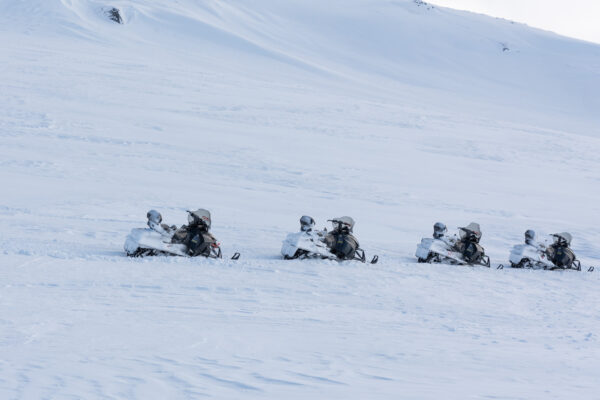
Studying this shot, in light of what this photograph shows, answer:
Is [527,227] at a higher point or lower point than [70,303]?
higher

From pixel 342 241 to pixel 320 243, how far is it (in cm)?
42

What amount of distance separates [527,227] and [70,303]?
1421 cm

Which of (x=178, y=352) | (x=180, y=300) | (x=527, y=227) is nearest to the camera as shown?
(x=178, y=352)

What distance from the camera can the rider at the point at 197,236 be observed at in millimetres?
10383

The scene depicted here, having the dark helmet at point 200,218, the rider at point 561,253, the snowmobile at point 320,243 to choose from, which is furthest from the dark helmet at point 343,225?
the rider at point 561,253

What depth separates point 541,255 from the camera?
517 inches

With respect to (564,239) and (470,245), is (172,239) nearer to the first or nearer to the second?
(470,245)

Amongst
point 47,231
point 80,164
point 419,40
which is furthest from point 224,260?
point 419,40

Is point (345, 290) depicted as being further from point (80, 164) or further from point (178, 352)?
point (80, 164)

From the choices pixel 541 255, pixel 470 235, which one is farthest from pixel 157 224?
pixel 541 255

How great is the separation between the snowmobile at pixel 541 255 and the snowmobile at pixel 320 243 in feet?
10.9

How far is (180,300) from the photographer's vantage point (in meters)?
7.75

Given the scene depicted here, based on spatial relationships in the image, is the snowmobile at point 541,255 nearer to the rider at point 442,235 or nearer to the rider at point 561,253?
the rider at point 561,253

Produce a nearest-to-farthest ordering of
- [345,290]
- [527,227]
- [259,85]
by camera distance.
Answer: [345,290] < [527,227] < [259,85]
